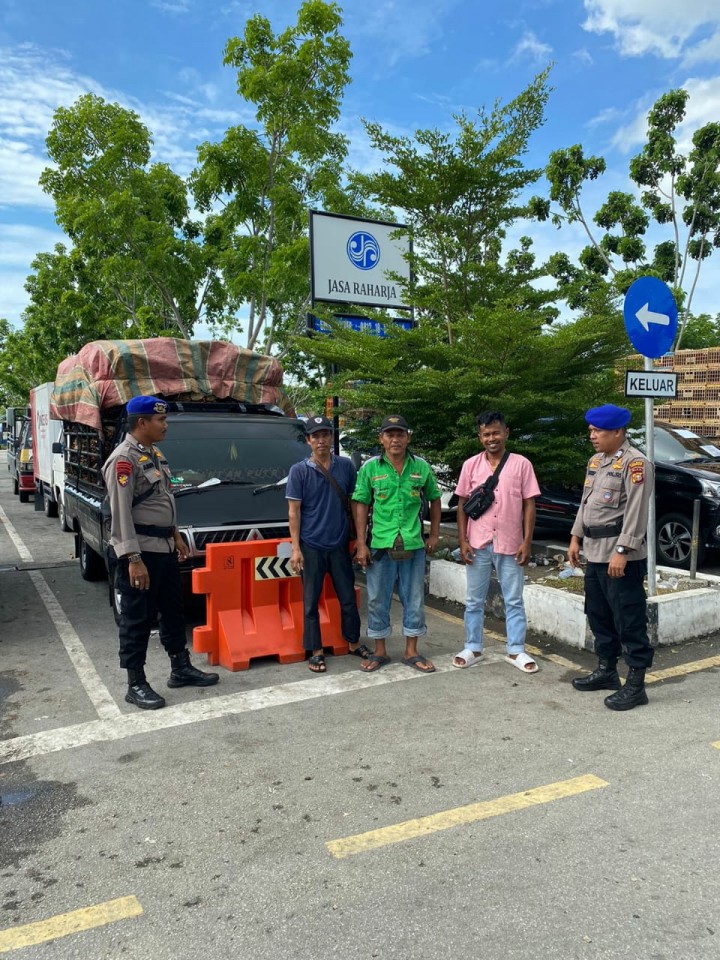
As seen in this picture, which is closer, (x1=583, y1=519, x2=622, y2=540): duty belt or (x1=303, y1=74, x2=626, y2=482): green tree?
(x1=583, y1=519, x2=622, y2=540): duty belt

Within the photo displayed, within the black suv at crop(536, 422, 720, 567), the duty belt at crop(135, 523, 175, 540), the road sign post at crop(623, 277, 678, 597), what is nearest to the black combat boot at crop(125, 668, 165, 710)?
the duty belt at crop(135, 523, 175, 540)

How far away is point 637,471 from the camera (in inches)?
175

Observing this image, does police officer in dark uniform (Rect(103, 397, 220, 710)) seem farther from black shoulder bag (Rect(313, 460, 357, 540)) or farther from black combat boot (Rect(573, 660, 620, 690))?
black combat boot (Rect(573, 660, 620, 690))

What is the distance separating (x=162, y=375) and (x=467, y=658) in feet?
14.1

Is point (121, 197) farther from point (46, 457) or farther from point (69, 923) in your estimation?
point (69, 923)

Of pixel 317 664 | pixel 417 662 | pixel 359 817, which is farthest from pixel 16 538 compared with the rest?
pixel 359 817

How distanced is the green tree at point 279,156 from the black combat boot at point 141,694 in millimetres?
9816

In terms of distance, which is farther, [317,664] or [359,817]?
[317,664]

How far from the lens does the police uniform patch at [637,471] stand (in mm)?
4418

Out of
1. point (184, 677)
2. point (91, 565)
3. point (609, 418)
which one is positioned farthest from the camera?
point (91, 565)

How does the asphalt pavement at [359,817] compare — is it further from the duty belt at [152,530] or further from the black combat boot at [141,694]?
the duty belt at [152,530]

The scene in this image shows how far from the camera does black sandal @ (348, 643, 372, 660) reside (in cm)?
550

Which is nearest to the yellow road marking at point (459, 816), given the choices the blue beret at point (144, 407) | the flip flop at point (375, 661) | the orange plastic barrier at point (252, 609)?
the flip flop at point (375, 661)

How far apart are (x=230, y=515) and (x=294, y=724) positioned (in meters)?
2.41
